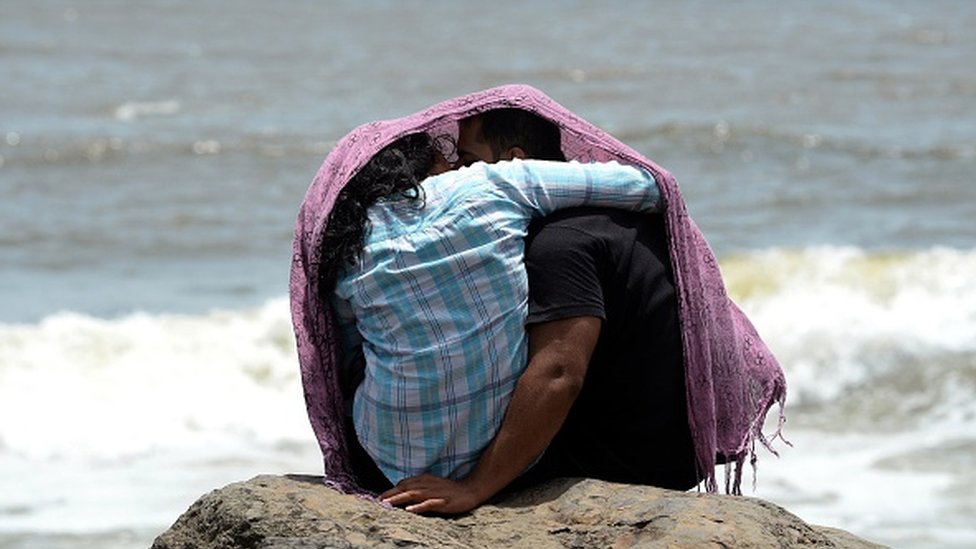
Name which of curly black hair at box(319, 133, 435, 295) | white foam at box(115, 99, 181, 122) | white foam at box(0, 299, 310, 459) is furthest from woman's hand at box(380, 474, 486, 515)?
white foam at box(115, 99, 181, 122)

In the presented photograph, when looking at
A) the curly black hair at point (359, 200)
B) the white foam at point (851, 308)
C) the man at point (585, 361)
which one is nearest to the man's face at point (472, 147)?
the man at point (585, 361)

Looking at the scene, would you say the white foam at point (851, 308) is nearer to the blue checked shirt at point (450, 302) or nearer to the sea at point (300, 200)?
the sea at point (300, 200)

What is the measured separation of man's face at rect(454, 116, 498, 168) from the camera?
2943 millimetres

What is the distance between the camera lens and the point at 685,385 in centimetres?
289

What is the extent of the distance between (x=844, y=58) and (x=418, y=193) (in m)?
16.8

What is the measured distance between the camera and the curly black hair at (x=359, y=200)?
2.77m

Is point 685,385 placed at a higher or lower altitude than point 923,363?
lower

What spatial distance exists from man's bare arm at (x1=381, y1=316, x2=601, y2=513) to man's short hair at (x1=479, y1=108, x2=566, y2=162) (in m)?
0.37

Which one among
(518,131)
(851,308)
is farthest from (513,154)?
(851,308)

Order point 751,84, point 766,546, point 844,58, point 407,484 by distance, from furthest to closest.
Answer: point 844,58 → point 751,84 → point 407,484 → point 766,546

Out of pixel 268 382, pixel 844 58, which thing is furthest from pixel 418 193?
pixel 844 58

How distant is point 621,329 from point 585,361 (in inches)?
4.6

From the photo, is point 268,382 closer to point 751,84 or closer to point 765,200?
point 765,200

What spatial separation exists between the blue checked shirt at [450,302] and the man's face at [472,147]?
177mm
